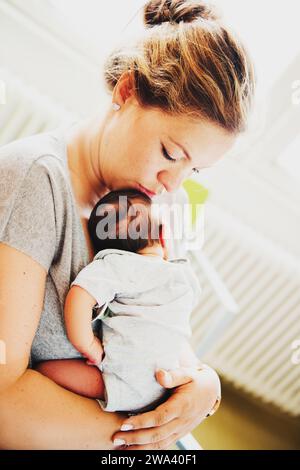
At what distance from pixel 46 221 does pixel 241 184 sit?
1269mm

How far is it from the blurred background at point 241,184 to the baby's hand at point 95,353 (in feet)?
2.08

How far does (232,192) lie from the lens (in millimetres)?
1729

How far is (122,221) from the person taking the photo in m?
0.72

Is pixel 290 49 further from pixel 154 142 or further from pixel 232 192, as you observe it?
pixel 154 142

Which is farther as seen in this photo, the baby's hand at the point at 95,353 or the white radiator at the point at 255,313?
the white radiator at the point at 255,313

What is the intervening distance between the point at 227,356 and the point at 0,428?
132 centimetres

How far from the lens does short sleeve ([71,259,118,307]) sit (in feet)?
2.06

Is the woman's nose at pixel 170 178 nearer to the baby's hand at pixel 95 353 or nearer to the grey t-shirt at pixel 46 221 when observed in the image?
the grey t-shirt at pixel 46 221

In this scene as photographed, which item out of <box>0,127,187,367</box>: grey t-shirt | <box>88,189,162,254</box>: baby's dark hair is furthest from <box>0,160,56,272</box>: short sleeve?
<box>88,189,162,254</box>: baby's dark hair

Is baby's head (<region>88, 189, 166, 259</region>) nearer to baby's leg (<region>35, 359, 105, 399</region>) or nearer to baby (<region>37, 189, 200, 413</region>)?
baby (<region>37, 189, 200, 413</region>)

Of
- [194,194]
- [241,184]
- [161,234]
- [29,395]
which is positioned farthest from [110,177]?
[241,184]

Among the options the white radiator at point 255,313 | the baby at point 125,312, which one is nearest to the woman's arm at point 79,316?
the baby at point 125,312

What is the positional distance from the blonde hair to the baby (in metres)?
0.19

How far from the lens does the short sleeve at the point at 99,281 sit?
63 centimetres
